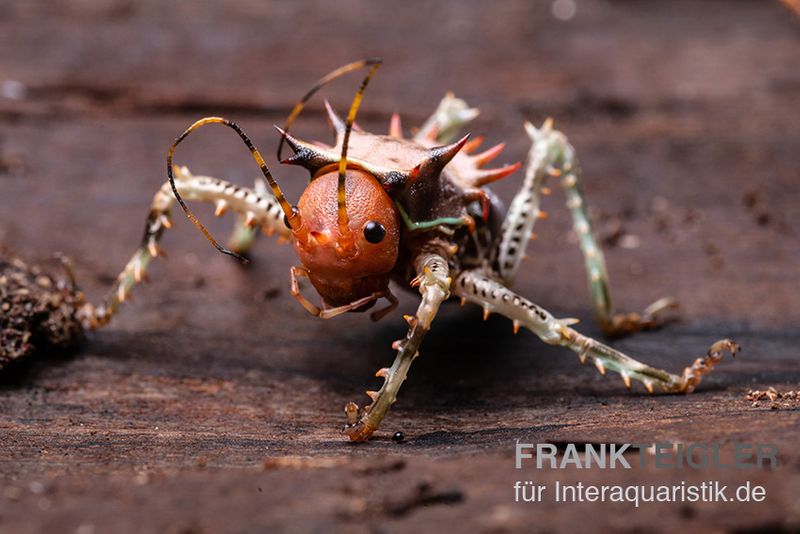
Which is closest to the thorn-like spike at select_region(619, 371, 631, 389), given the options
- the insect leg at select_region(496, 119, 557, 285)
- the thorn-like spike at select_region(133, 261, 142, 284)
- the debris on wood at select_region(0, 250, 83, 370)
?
the insect leg at select_region(496, 119, 557, 285)

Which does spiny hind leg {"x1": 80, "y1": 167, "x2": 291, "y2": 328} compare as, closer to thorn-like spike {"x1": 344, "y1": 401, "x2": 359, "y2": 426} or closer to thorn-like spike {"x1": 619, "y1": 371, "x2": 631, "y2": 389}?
thorn-like spike {"x1": 344, "y1": 401, "x2": 359, "y2": 426}

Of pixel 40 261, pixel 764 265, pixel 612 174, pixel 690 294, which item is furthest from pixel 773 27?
pixel 40 261

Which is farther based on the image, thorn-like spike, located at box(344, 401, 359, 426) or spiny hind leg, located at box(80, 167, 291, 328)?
spiny hind leg, located at box(80, 167, 291, 328)

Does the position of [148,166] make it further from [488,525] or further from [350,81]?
[488,525]

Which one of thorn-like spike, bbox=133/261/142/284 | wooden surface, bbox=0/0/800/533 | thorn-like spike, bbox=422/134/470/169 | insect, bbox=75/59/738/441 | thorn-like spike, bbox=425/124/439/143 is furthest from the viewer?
thorn-like spike, bbox=425/124/439/143

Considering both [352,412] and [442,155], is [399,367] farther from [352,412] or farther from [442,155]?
[442,155]

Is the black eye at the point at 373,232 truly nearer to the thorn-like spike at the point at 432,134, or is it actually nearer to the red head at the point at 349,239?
the red head at the point at 349,239

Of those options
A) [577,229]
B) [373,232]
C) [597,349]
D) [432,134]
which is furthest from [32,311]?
[577,229]
